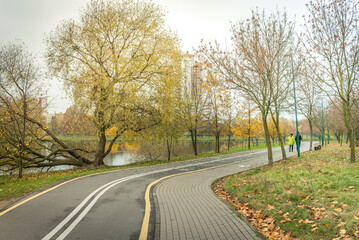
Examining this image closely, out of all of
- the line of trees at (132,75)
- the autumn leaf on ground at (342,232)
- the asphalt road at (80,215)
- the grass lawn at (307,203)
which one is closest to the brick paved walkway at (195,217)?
the asphalt road at (80,215)

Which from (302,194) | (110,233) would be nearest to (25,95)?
(110,233)

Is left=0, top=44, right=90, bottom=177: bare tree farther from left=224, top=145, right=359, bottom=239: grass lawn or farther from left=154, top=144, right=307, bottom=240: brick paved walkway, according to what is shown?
left=224, top=145, right=359, bottom=239: grass lawn

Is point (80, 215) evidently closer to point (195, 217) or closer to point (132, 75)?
point (195, 217)

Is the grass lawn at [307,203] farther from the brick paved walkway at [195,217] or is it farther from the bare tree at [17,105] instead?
the bare tree at [17,105]

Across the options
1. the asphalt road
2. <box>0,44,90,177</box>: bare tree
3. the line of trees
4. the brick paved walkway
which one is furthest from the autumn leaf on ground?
→ <box>0,44,90,177</box>: bare tree

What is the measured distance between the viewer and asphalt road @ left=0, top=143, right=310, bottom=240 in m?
4.80

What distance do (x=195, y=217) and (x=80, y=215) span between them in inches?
120

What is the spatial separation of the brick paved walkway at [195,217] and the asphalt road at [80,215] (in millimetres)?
497

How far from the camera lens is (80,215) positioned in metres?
5.94

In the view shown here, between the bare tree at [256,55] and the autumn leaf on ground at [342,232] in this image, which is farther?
the bare tree at [256,55]

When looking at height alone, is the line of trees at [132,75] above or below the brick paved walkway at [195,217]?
above

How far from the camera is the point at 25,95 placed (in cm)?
1333

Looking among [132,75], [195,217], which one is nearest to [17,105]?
[132,75]

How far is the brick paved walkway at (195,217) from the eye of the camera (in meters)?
4.75
